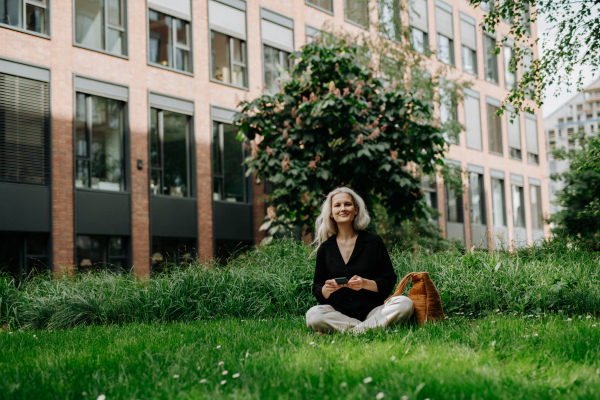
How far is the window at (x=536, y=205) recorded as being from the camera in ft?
132

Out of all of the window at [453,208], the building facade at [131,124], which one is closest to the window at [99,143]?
the building facade at [131,124]

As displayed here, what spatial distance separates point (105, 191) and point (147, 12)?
624 cm

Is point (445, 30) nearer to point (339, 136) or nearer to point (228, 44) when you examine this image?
point (228, 44)

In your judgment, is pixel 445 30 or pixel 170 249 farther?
pixel 445 30

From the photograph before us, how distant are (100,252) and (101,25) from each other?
6988mm

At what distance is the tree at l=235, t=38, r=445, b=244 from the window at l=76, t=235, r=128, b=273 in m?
5.60

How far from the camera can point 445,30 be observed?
34.8 metres

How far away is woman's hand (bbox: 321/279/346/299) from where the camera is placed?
20.8 ft

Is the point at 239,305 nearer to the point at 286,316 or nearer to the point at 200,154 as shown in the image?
the point at 286,316

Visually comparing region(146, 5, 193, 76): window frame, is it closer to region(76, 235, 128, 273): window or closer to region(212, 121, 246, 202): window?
region(212, 121, 246, 202): window

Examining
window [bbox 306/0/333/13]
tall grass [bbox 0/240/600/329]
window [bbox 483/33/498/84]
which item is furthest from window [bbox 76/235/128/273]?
window [bbox 483/33/498/84]

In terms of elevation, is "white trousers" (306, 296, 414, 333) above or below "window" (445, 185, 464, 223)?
below

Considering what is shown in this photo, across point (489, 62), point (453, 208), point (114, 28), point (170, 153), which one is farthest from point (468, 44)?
point (114, 28)

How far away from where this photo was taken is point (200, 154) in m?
21.5
